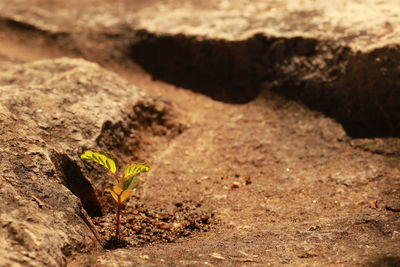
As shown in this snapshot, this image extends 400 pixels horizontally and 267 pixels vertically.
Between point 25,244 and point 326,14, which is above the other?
point 326,14

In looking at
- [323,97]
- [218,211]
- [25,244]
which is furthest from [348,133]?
[25,244]

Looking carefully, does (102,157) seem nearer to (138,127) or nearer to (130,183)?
(130,183)

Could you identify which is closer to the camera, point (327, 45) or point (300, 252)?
point (300, 252)

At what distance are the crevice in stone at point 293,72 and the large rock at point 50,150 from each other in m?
0.77

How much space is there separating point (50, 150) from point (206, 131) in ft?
4.48

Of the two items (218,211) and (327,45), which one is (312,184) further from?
(327,45)

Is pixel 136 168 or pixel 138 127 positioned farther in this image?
pixel 138 127

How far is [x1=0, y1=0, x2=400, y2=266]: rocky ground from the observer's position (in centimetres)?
231

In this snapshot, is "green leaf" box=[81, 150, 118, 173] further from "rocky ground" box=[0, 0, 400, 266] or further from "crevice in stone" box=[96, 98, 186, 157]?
"crevice in stone" box=[96, 98, 186, 157]

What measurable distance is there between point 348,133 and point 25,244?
7.44ft

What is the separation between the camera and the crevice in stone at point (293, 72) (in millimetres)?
3453

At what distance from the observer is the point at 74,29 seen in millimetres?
4762

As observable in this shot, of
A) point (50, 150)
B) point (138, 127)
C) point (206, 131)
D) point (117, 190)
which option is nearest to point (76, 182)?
point (50, 150)

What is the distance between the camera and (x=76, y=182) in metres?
2.73
